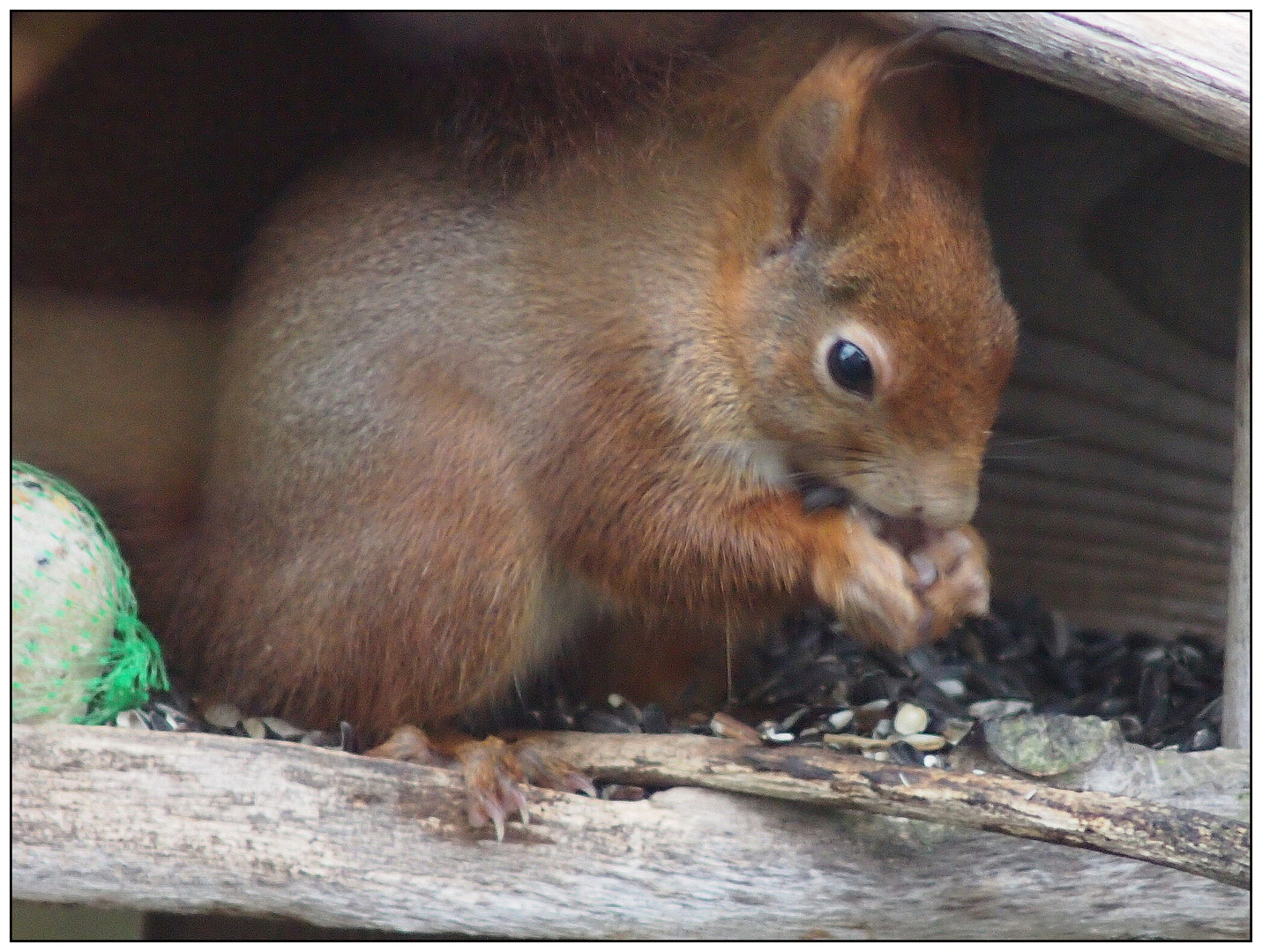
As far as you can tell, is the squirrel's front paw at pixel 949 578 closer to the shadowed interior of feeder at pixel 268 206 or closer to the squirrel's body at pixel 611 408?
the squirrel's body at pixel 611 408


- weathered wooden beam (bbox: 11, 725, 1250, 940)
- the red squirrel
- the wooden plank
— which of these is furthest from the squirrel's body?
the wooden plank

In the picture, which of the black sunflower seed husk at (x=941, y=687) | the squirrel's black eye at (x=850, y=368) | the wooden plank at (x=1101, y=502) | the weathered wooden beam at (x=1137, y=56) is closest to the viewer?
the weathered wooden beam at (x=1137, y=56)

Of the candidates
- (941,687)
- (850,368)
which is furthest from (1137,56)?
(941,687)

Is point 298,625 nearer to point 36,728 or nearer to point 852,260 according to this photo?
point 36,728

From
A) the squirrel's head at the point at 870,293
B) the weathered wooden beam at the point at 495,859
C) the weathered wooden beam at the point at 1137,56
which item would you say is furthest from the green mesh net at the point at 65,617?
the weathered wooden beam at the point at 1137,56

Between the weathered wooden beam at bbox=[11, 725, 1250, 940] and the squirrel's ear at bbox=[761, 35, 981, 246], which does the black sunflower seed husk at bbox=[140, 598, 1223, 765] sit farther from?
the squirrel's ear at bbox=[761, 35, 981, 246]

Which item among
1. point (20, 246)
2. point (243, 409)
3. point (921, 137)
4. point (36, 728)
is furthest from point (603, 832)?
point (20, 246)
